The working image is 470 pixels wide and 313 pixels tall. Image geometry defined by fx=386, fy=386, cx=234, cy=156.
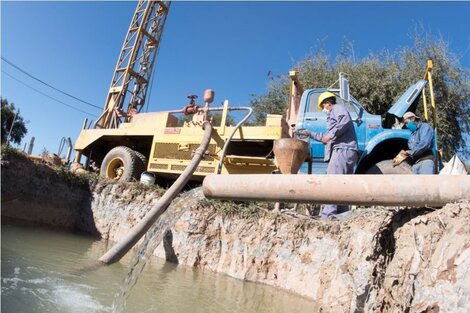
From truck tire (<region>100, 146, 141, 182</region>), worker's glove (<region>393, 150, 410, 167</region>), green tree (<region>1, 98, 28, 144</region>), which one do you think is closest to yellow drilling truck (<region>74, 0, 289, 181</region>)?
truck tire (<region>100, 146, 141, 182</region>)

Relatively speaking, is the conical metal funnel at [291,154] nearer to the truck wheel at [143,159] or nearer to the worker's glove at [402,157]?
the worker's glove at [402,157]

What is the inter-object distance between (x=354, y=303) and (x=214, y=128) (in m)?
4.85

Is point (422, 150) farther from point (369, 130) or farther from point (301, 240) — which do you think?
point (301, 240)

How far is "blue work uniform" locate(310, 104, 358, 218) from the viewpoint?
15.4 feet

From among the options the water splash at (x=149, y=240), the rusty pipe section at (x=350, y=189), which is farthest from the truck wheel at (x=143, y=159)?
the rusty pipe section at (x=350, y=189)

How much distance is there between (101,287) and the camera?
12.8ft

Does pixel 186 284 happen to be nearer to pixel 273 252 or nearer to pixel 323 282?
pixel 273 252

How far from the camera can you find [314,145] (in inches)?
248

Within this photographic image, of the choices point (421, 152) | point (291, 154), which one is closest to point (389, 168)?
point (421, 152)

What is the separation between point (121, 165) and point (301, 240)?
475cm

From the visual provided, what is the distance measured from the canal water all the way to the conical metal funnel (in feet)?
5.24

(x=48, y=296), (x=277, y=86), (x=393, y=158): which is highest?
(x=277, y=86)

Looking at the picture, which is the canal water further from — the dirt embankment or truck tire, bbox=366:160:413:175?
truck tire, bbox=366:160:413:175

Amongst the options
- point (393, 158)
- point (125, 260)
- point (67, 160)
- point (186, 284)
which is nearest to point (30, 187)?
point (67, 160)
